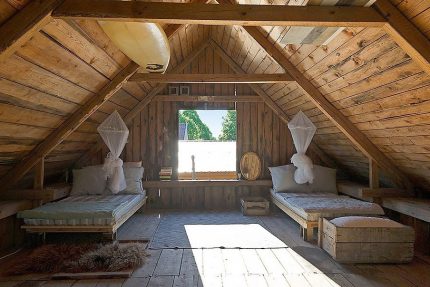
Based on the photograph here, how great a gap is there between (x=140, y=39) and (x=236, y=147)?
359 centimetres

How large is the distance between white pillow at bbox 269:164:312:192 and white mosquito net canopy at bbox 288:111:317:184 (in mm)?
212

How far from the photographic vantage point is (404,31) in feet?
7.00

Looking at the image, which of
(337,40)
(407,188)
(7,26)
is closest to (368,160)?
(407,188)

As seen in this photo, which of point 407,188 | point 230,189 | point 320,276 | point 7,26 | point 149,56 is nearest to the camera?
point 7,26

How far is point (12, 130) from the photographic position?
297 cm

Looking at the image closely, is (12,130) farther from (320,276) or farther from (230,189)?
(230,189)

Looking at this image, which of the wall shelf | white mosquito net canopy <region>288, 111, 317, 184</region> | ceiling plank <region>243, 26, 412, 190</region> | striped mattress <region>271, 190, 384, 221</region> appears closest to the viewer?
striped mattress <region>271, 190, 384, 221</region>

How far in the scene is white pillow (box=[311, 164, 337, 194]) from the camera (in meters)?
5.02

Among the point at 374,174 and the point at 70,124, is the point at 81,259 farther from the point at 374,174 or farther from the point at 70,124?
the point at 374,174

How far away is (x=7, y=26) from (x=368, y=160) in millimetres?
4490

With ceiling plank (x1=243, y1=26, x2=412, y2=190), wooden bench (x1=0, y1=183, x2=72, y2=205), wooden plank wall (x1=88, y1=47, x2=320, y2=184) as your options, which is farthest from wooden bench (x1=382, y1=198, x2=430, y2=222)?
wooden bench (x1=0, y1=183, x2=72, y2=205)

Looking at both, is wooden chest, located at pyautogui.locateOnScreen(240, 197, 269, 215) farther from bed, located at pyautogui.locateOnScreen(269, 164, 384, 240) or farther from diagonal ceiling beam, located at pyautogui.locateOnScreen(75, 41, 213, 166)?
diagonal ceiling beam, located at pyautogui.locateOnScreen(75, 41, 213, 166)

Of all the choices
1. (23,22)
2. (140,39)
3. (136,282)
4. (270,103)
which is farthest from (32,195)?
(270,103)

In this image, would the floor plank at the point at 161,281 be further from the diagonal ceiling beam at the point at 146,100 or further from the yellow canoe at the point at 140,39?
the diagonal ceiling beam at the point at 146,100
